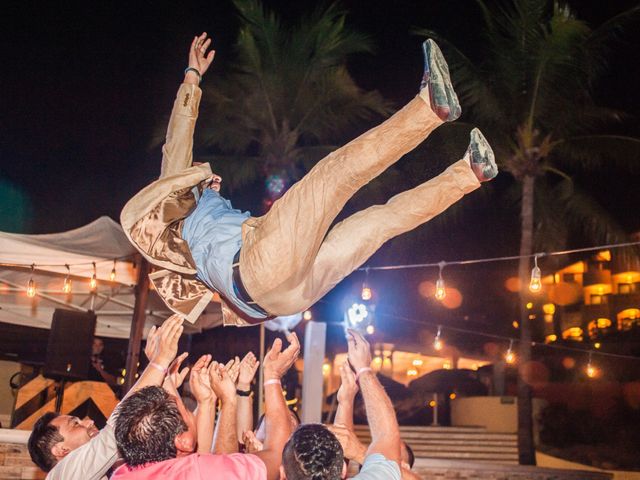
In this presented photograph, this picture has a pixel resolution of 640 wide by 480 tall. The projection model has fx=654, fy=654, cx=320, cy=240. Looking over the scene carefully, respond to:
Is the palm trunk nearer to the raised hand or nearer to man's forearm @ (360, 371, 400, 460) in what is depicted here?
the raised hand

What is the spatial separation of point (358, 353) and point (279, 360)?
514mm

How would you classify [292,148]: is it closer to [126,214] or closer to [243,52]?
[243,52]

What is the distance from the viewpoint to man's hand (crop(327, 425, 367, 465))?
2684 mm

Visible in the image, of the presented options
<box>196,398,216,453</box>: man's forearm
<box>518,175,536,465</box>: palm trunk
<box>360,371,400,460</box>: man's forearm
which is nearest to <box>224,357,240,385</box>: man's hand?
<box>196,398,216,453</box>: man's forearm

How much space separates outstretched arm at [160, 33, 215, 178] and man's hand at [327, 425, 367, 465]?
5.09 ft

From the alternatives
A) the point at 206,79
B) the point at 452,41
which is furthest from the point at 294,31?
the point at 452,41

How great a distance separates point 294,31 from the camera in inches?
529

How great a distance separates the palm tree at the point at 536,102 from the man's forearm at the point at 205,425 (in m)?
10.7

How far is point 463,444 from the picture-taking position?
47.1 ft

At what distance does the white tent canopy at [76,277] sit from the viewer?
7.54 meters

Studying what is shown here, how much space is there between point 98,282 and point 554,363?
51.5 feet

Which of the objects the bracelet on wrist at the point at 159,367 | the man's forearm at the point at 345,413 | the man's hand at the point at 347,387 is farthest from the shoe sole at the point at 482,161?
the bracelet on wrist at the point at 159,367

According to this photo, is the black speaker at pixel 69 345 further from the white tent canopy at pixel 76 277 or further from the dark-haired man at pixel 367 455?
the dark-haired man at pixel 367 455

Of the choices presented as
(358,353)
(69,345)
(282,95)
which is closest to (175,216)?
(358,353)
